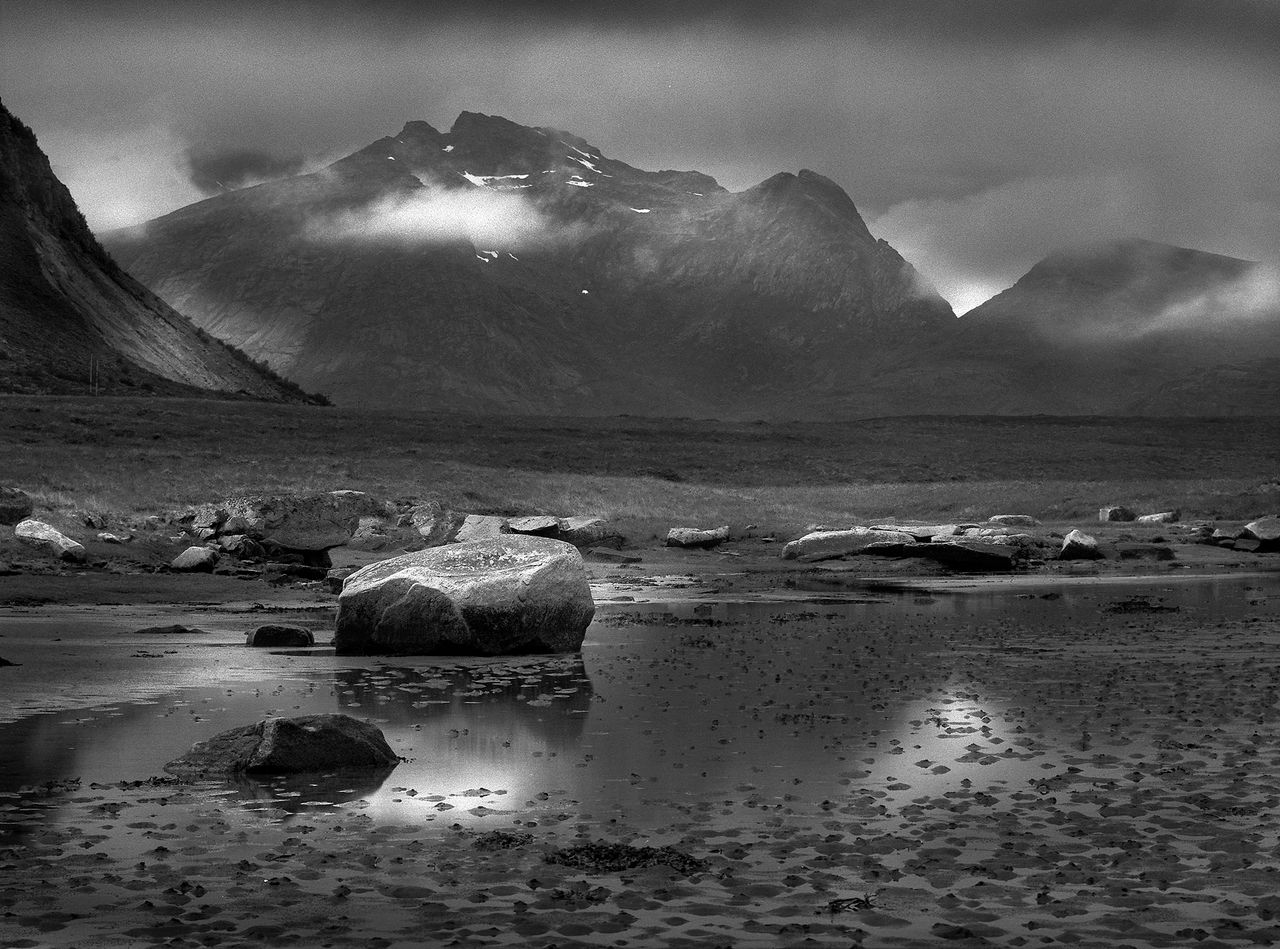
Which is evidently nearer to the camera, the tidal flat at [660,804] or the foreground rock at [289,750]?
the tidal flat at [660,804]

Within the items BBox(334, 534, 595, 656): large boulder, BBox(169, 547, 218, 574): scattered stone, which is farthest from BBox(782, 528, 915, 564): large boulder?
BBox(334, 534, 595, 656): large boulder

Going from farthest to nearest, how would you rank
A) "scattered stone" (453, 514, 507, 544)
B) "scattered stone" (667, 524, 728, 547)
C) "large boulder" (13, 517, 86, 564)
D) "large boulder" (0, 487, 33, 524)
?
"scattered stone" (667, 524, 728, 547), "scattered stone" (453, 514, 507, 544), "large boulder" (0, 487, 33, 524), "large boulder" (13, 517, 86, 564)

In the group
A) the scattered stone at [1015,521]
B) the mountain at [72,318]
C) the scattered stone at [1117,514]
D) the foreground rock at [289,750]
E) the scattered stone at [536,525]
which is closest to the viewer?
the foreground rock at [289,750]

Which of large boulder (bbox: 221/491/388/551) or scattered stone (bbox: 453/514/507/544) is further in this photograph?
scattered stone (bbox: 453/514/507/544)

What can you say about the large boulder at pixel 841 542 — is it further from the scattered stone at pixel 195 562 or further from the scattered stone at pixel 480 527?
the scattered stone at pixel 195 562

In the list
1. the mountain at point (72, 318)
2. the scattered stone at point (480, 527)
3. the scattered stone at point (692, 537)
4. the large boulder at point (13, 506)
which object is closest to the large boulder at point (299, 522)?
the scattered stone at point (480, 527)

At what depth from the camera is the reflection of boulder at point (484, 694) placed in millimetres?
18953

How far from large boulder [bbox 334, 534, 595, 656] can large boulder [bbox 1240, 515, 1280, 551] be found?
139 ft

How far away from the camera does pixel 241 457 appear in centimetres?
7619

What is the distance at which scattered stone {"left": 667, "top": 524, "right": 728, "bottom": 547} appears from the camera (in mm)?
61188

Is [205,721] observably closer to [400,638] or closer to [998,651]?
[400,638]

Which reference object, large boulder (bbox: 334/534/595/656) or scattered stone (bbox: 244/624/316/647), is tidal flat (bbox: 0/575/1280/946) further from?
scattered stone (bbox: 244/624/316/647)

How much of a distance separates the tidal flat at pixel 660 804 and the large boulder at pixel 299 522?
20637 mm

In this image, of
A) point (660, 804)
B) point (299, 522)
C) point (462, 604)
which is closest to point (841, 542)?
point (299, 522)
